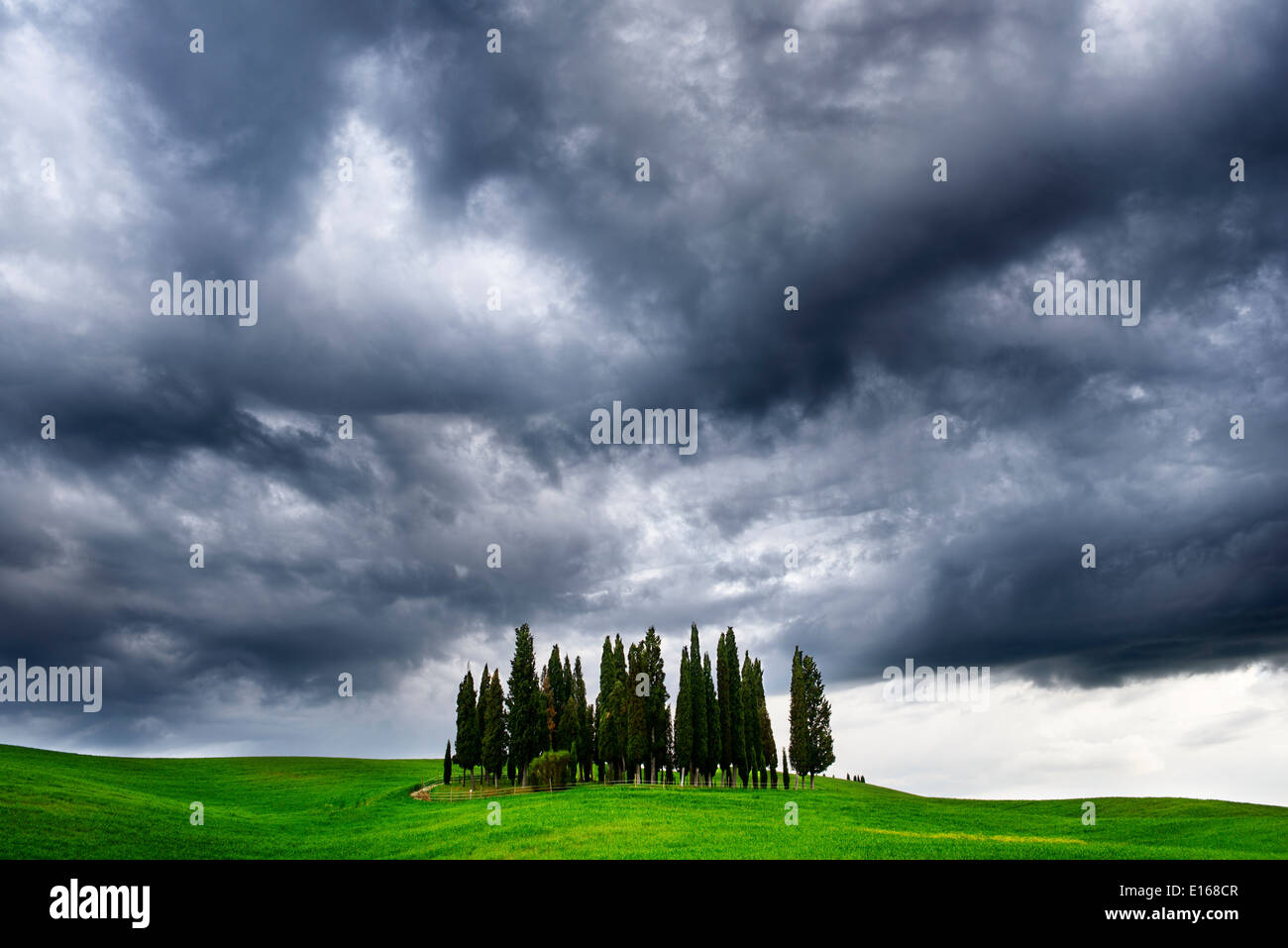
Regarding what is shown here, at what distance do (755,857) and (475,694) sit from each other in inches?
2217

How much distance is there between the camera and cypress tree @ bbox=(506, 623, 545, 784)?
7538 cm

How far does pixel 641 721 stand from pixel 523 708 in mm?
12227

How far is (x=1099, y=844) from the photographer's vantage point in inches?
1625

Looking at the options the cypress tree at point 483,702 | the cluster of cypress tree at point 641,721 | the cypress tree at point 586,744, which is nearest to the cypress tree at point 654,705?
the cluster of cypress tree at point 641,721

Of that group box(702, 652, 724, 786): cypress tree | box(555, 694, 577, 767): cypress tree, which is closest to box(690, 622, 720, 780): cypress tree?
box(702, 652, 724, 786): cypress tree

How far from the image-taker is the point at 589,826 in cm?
4459

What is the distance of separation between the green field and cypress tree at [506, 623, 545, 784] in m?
5.77

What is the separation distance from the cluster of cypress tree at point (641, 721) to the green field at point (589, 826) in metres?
7.68

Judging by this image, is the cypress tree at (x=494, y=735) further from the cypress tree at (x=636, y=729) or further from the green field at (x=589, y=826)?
the cypress tree at (x=636, y=729)

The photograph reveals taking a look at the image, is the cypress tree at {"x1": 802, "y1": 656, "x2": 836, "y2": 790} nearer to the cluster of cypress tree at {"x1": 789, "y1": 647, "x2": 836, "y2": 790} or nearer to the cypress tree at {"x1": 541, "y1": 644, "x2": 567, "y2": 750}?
the cluster of cypress tree at {"x1": 789, "y1": 647, "x2": 836, "y2": 790}
